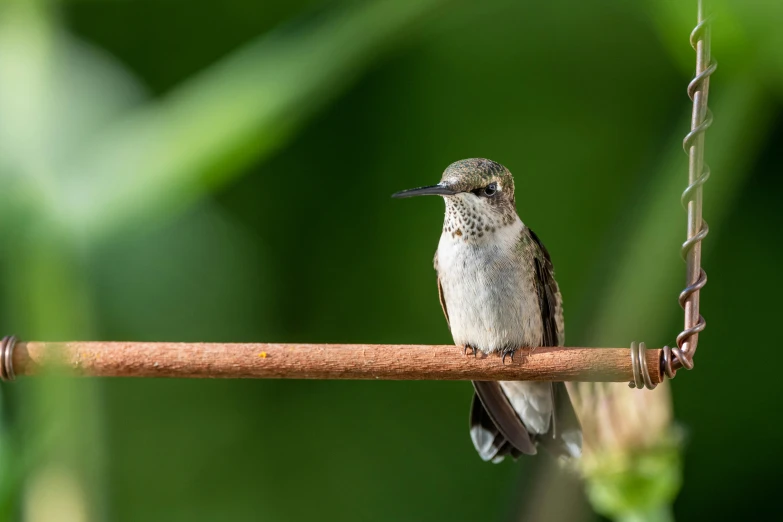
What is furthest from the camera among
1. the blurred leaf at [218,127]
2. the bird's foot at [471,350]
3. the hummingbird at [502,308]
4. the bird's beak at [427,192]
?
the blurred leaf at [218,127]

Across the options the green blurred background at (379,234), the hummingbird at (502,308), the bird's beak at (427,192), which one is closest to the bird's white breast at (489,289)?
the hummingbird at (502,308)

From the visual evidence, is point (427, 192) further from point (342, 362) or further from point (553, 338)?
point (553, 338)

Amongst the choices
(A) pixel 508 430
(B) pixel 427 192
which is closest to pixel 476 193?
(B) pixel 427 192

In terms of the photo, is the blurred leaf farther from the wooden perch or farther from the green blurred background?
the wooden perch

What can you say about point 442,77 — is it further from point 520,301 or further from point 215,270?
point 520,301

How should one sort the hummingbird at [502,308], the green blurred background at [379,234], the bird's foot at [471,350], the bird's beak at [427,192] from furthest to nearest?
1. the green blurred background at [379,234]
2. the hummingbird at [502,308]
3. the bird's foot at [471,350]
4. the bird's beak at [427,192]

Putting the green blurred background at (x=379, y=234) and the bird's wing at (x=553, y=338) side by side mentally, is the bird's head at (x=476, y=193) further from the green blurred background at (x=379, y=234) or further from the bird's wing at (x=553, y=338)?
the green blurred background at (x=379, y=234)

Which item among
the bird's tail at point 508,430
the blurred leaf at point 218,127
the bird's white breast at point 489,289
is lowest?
the bird's tail at point 508,430
